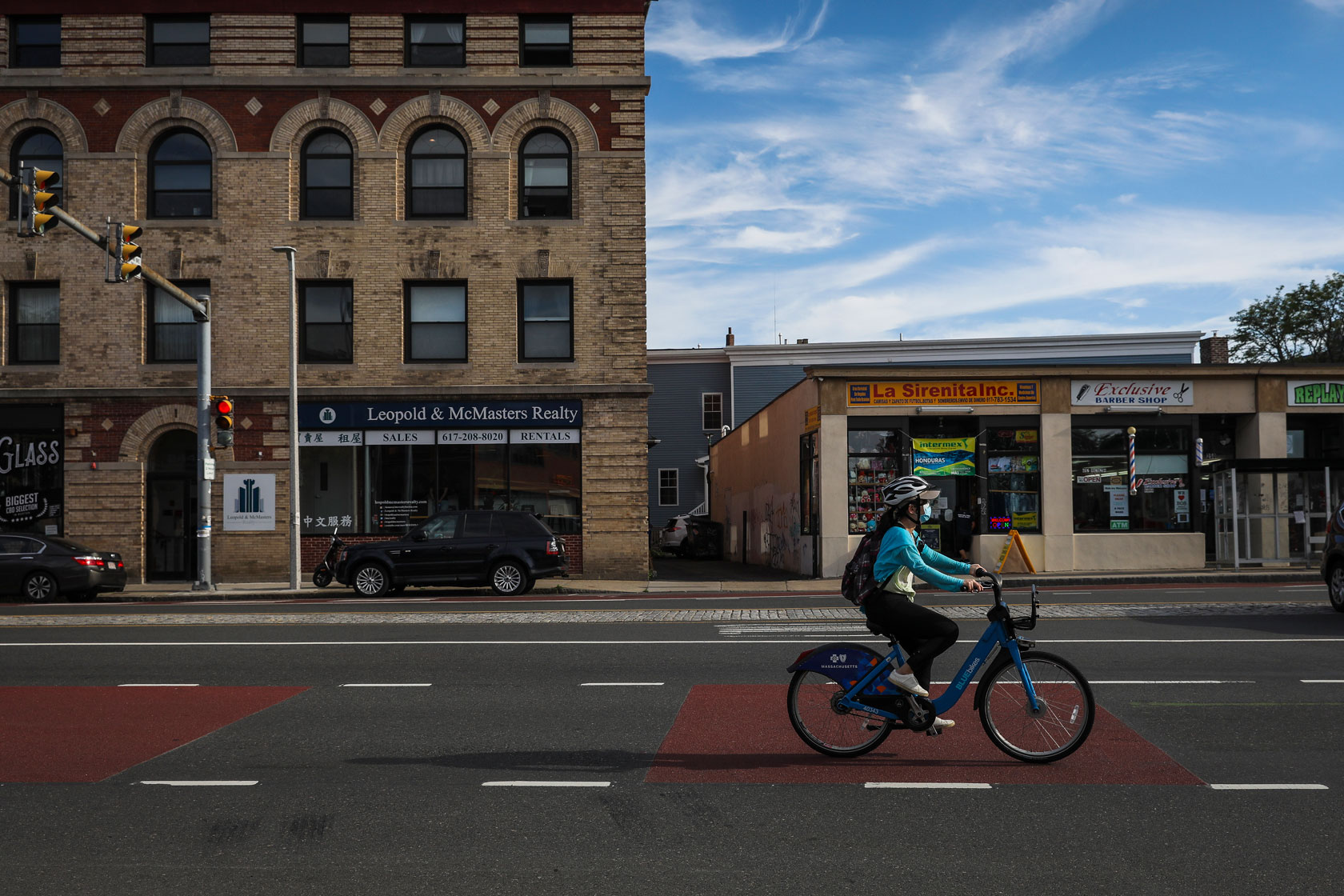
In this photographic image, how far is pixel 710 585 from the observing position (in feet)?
81.0

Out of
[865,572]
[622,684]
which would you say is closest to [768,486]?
[622,684]

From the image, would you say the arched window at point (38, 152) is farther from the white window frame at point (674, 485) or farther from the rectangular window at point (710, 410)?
the rectangular window at point (710, 410)

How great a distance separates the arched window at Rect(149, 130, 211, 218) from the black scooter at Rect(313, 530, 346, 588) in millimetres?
8583

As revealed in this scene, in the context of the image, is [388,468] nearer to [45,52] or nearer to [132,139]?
[132,139]

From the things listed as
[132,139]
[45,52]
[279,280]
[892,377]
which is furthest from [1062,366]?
[45,52]

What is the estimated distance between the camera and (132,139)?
26797 mm

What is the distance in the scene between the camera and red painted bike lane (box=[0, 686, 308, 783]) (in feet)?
25.6

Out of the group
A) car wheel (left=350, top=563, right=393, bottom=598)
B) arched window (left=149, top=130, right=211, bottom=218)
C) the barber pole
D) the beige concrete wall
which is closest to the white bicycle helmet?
car wheel (left=350, top=563, right=393, bottom=598)

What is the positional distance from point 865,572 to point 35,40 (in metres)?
27.0

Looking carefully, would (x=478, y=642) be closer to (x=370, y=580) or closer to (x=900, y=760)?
(x=900, y=760)

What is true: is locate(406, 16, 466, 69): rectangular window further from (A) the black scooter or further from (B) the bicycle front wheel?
(B) the bicycle front wheel

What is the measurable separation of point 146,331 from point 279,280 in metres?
3.24

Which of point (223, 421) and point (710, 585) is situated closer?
point (223, 421)

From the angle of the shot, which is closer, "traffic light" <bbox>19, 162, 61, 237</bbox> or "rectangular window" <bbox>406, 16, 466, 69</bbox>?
"traffic light" <bbox>19, 162, 61, 237</bbox>
